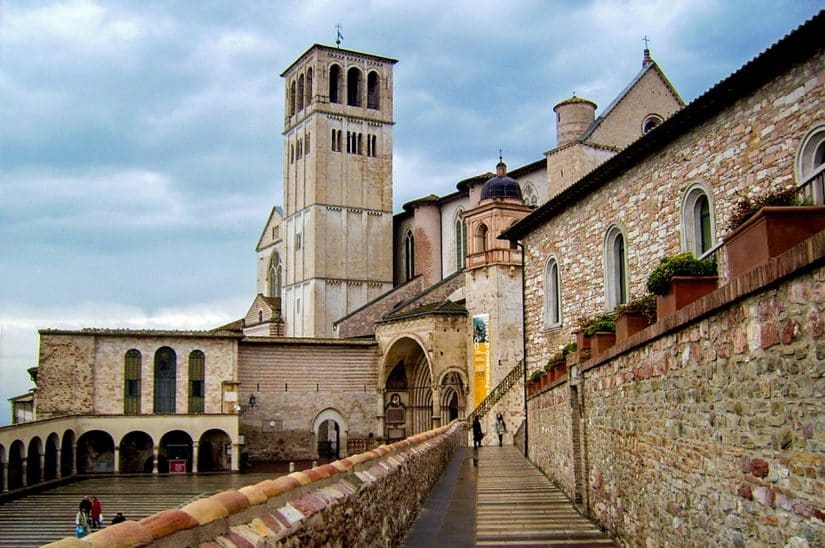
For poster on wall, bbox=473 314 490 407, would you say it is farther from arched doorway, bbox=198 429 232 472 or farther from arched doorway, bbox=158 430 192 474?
arched doorway, bbox=158 430 192 474

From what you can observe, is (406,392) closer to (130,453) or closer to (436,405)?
(436,405)

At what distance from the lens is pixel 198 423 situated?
44.8 meters

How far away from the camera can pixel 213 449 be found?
4672 cm

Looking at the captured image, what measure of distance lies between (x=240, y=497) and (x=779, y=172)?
→ 12.9 metres

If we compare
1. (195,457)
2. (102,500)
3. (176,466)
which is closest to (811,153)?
(102,500)

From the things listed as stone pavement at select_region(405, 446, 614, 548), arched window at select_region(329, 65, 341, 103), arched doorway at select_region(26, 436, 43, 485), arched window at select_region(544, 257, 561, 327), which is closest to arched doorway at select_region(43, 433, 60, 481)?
arched doorway at select_region(26, 436, 43, 485)

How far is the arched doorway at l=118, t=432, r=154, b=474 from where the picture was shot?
45000 millimetres

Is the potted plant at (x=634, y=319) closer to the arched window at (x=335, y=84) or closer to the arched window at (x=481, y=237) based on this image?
the arched window at (x=481, y=237)

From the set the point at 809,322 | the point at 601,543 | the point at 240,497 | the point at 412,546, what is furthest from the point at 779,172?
the point at 240,497

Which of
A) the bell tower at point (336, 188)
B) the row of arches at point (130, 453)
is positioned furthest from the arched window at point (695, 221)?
the bell tower at point (336, 188)

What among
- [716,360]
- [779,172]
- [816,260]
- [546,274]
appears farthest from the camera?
[546,274]

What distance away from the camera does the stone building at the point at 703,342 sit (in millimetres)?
6141

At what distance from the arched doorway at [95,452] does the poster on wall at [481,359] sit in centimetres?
1780

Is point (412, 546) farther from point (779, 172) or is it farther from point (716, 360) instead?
point (779, 172)
